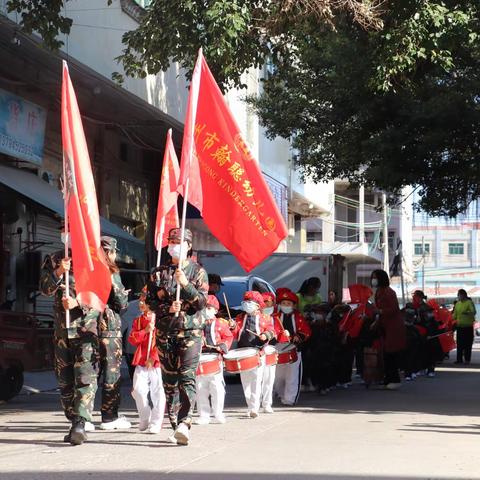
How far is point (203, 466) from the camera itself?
8.20m

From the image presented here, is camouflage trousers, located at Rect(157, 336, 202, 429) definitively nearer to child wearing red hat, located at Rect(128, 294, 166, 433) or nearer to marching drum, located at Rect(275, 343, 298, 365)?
child wearing red hat, located at Rect(128, 294, 166, 433)

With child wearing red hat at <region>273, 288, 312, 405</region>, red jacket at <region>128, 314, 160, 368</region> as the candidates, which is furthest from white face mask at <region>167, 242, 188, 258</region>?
child wearing red hat at <region>273, 288, 312, 405</region>

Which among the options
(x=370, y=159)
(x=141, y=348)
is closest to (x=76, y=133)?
(x=141, y=348)

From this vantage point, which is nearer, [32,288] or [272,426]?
[272,426]

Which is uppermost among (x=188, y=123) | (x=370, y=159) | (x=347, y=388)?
(x=370, y=159)

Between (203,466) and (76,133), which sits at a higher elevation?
(76,133)

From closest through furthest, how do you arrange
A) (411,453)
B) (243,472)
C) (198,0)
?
(243,472) → (411,453) → (198,0)

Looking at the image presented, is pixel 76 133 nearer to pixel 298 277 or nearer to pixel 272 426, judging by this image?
pixel 272 426

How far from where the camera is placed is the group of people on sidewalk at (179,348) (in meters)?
9.51

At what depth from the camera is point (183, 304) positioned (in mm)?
9500

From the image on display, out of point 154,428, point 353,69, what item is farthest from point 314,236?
point 154,428

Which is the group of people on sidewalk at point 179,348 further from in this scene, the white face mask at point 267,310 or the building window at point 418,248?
the building window at point 418,248

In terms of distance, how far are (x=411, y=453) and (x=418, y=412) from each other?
3996 mm

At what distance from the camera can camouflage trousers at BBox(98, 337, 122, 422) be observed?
10391 millimetres
